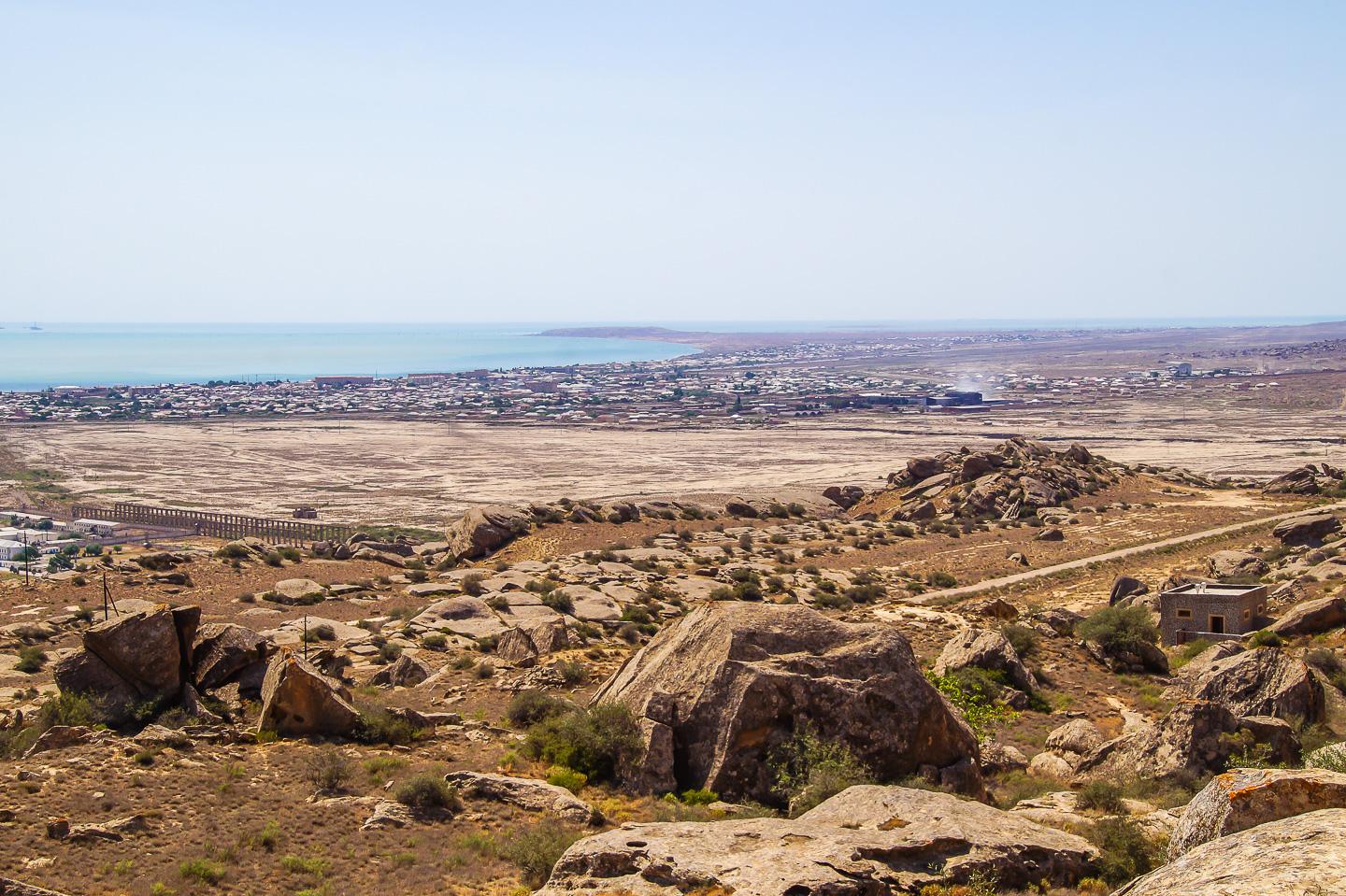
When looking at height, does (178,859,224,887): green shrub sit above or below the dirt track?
above

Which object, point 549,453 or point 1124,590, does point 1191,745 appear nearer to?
point 1124,590

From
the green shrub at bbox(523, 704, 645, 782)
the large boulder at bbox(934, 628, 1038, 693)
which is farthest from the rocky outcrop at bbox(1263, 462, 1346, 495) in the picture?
the green shrub at bbox(523, 704, 645, 782)

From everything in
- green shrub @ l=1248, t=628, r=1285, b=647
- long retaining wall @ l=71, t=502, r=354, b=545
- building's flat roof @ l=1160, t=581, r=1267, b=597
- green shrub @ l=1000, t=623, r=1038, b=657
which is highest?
building's flat roof @ l=1160, t=581, r=1267, b=597

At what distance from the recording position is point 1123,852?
434 inches

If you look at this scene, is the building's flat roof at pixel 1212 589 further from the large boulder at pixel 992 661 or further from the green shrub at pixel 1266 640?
the large boulder at pixel 992 661

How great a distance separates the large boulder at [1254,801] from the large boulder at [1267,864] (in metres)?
0.82

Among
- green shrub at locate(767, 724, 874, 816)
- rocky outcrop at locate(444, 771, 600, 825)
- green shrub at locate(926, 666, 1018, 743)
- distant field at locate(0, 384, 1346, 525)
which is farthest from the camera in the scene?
distant field at locate(0, 384, 1346, 525)

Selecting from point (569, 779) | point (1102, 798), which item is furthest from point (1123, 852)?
point (569, 779)

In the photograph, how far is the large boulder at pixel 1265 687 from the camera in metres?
17.7

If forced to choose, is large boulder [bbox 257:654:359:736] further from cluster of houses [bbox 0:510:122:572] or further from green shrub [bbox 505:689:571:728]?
cluster of houses [bbox 0:510:122:572]

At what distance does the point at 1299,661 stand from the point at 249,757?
54.4ft

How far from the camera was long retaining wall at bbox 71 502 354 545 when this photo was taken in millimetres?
55625

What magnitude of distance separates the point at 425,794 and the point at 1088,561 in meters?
35.0

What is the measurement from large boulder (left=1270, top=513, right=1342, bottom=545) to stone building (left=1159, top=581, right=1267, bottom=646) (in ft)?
51.4
